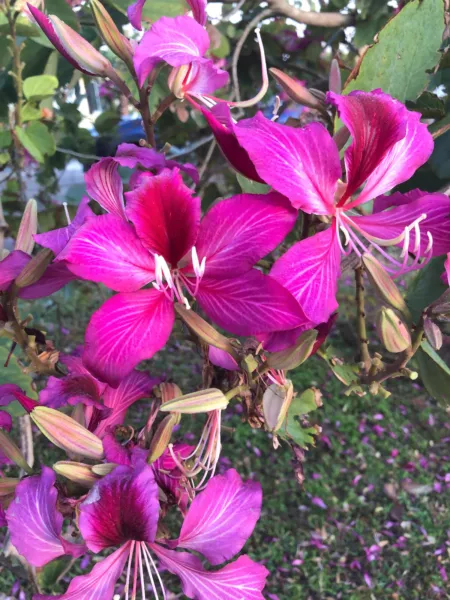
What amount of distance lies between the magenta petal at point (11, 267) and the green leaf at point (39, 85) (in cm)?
98

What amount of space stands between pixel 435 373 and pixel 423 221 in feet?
0.74

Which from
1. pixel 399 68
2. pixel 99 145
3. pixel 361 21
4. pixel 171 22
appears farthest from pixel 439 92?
pixel 99 145

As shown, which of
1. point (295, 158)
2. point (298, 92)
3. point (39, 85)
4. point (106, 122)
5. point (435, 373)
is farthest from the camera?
point (106, 122)

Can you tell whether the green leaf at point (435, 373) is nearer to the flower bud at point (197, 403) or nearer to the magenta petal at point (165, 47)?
the flower bud at point (197, 403)

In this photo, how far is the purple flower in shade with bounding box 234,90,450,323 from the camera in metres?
0.40

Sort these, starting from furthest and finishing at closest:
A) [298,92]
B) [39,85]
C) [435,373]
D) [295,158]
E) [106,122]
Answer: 1. [106,122]
2. [39,85]
3. [435,373]
4. [298,92]
5. [295,158]

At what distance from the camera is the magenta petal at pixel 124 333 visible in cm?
41

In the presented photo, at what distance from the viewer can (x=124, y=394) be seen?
0.56 meters

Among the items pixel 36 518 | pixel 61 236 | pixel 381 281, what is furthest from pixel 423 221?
pixel 36 518

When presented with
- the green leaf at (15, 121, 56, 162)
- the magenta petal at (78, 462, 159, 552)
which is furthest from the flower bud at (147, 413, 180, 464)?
the green leaf at (15, 121, 56, 162)

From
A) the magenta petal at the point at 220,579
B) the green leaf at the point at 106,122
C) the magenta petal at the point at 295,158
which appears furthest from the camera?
the green leaf at the point at 106,122

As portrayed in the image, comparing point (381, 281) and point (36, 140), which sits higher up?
point (381, 281)

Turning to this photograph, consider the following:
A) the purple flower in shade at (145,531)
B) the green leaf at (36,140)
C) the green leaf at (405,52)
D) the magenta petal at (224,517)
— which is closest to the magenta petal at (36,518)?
the purple flower in shade at (145,531)

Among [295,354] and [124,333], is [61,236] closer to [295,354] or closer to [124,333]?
[124,333]
